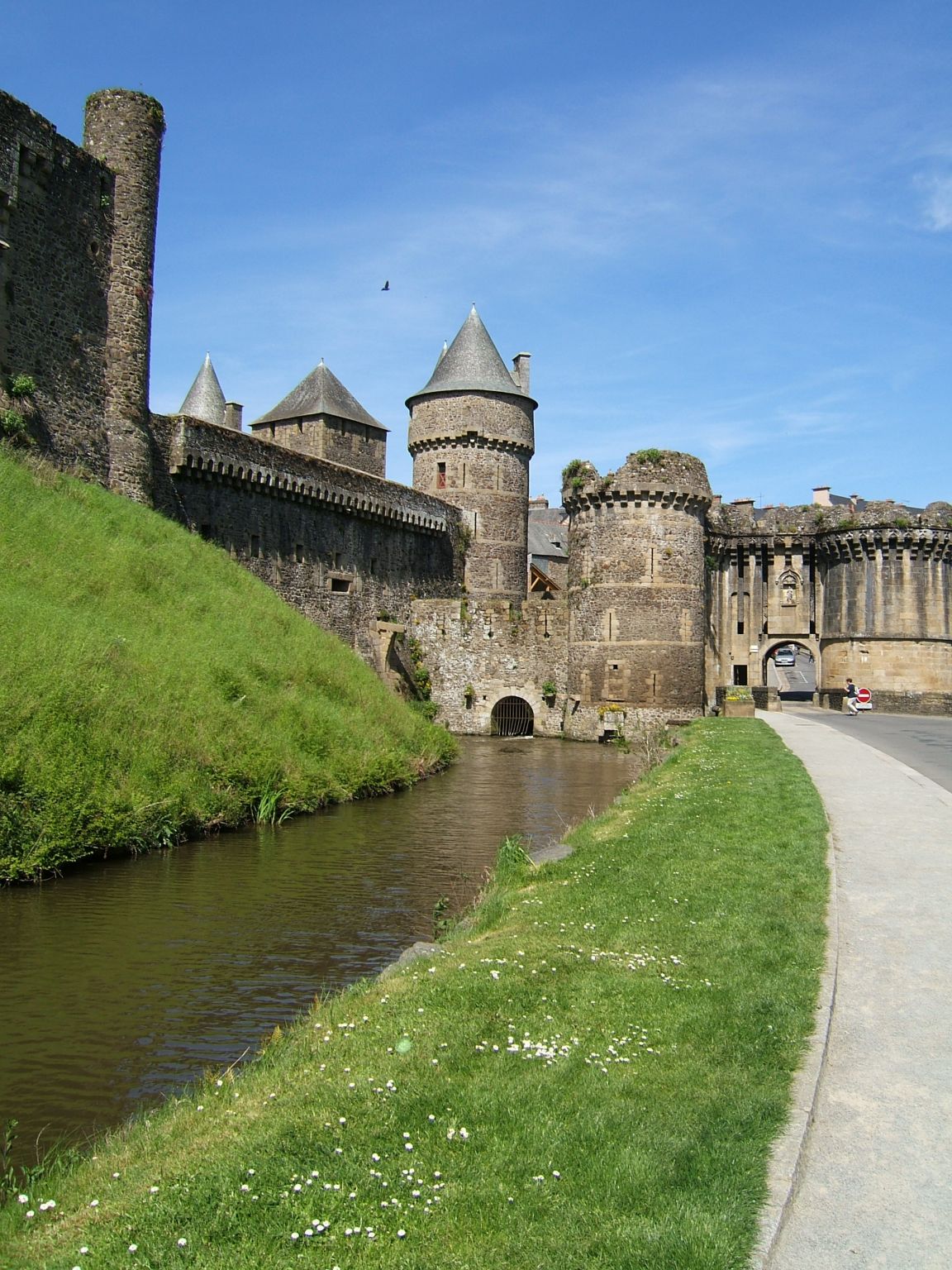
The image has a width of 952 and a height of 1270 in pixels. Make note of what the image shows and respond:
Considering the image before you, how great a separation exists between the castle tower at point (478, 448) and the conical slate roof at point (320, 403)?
307cm

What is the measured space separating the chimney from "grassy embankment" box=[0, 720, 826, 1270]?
36188 mm

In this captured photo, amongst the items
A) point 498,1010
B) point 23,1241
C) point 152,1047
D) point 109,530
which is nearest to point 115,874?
point 152,1047

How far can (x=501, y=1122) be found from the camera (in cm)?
422

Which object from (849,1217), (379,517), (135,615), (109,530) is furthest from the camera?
(379,517)

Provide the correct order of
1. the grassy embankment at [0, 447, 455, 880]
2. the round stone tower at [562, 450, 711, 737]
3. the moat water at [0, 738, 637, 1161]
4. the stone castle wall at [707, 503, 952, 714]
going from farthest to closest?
the stone castle wall at [707, 503, 952, 714]
the round stone tower at [562, 450, 711, 737]
the grassy embankment at [0, 447, 455, 880]
the moat water at [0, 738, 637, 1161]

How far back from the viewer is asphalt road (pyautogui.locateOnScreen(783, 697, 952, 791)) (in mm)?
15977

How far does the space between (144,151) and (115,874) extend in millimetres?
17737

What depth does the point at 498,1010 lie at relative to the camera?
554 centimetres

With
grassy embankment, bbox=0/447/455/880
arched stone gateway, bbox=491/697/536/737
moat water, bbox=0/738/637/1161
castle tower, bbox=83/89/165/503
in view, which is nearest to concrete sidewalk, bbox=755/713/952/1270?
moat water, bbox=0/738/637/1161

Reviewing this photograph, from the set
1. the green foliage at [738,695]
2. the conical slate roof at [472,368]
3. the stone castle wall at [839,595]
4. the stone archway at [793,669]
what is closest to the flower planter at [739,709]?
the green foliage at [738,695]

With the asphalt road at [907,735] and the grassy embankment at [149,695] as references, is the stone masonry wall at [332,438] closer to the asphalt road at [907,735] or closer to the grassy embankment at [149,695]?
the grassy embankment at [149,695]

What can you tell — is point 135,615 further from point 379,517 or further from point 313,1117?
point 379,517

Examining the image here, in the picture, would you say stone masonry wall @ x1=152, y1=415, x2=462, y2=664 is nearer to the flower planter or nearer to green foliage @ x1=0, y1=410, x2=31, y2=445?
green foliage @ x1=0, y1=410, x2=31, y2=445

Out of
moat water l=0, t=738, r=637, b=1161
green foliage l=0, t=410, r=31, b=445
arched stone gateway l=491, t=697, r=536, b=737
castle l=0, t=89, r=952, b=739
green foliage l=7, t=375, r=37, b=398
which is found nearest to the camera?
moat water l=0, t=738, r=637, b=1161
